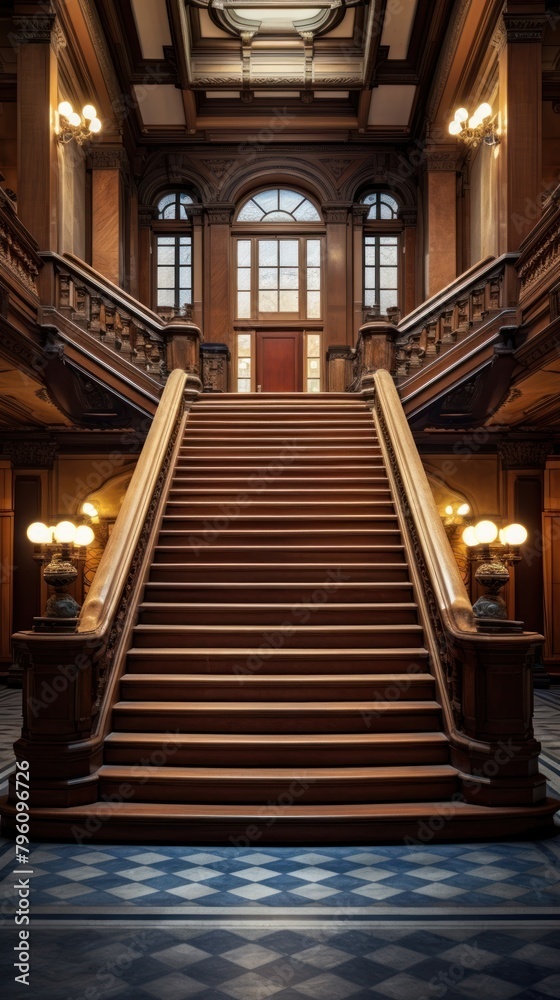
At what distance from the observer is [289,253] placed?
14914mm

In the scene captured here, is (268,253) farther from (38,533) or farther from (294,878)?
(294,878)

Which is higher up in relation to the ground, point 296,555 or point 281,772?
point 296,555

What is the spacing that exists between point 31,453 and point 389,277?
21.0ft

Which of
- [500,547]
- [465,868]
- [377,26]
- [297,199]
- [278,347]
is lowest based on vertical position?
[465,868]

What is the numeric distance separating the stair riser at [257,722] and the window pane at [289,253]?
1096 cm

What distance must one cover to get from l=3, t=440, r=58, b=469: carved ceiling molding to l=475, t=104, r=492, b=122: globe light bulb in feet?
22.1

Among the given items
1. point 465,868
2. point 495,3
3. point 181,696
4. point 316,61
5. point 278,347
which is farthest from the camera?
point 278,347

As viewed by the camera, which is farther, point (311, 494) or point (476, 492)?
point (476, 492)

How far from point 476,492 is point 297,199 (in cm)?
582

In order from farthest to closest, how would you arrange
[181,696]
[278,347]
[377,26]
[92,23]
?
1. [278,347]
2. [377,26]
3. [92,23]
4. [181,696]

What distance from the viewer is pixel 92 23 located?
11.2m

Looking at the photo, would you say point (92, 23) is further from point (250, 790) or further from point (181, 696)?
point (250, 790)

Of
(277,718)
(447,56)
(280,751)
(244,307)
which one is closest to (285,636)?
(277,718)

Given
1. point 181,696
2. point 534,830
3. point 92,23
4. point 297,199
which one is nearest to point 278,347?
point 297,199
